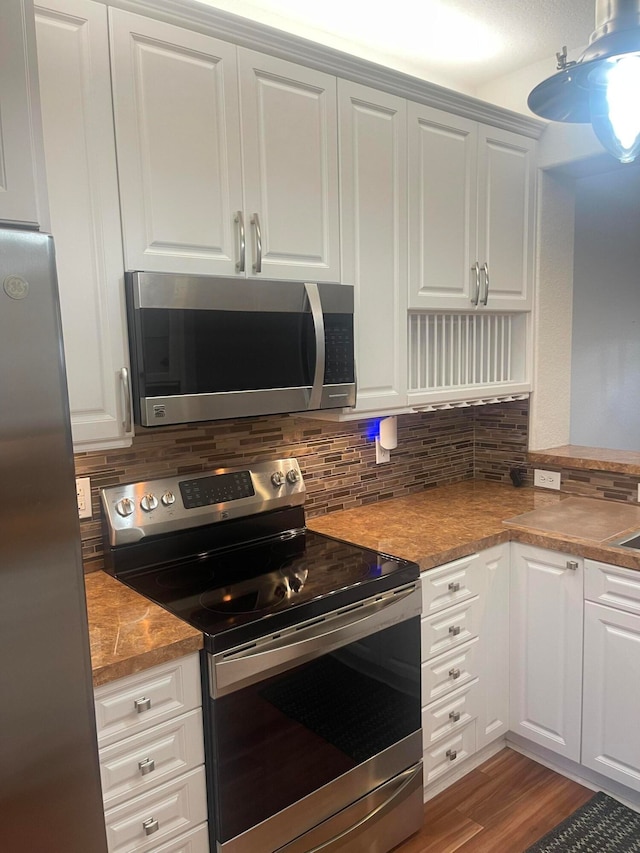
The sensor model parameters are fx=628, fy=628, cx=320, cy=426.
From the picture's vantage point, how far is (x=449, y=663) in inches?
83.7

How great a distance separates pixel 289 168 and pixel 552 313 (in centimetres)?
155

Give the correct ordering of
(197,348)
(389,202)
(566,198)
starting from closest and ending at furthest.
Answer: (197,348), (389,202), (566,198)

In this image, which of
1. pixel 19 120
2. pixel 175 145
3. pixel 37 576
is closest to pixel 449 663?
pixel 37 576

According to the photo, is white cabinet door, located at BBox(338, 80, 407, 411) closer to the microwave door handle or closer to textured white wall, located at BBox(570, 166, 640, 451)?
the microwave door handle

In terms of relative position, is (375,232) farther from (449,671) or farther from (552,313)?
(449,671)

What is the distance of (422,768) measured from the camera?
78.7 inches

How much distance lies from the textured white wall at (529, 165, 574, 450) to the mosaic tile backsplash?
10 cm

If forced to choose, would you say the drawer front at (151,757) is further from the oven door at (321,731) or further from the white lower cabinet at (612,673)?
the white lower cabinet at (612,673)

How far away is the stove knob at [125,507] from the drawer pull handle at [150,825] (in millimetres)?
783

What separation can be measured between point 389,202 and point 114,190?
98 centimetres

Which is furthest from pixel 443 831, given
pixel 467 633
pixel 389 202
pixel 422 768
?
pixel 389 202

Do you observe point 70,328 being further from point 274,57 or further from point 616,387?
point 616,387

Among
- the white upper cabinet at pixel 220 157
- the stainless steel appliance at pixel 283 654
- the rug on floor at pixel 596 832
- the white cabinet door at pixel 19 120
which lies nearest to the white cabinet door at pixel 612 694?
the rug on floor at pixel 596 832

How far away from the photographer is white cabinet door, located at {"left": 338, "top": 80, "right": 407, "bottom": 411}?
205cm
